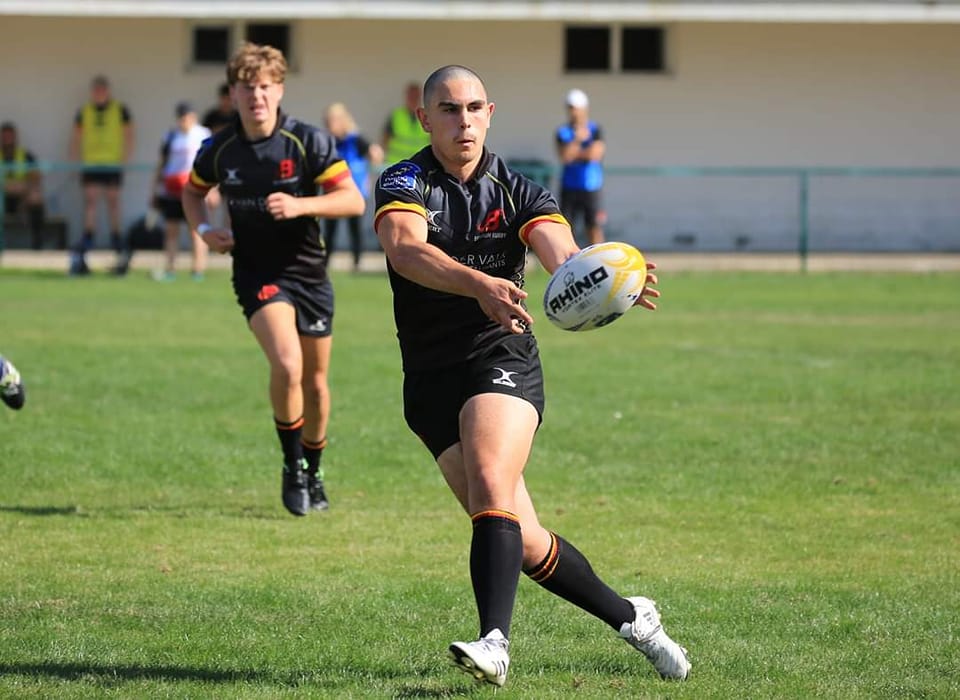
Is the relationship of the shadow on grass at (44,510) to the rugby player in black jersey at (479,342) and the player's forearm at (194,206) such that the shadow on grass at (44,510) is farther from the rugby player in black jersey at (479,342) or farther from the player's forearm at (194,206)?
the rugby player in black jersey at (479,342)

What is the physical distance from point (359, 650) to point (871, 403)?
7.03 metres

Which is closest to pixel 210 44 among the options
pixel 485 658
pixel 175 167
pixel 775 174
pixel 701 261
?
pixel 175 167

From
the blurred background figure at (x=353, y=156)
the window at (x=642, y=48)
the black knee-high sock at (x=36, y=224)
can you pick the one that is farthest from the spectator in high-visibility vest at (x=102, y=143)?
the window at (x=642, y=48)

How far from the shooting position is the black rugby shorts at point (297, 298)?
27.6 ft

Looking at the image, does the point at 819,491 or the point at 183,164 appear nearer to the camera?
the point at 819,491

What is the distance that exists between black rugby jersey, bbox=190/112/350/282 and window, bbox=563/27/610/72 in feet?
61.8

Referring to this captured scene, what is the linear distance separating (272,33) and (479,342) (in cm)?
2157

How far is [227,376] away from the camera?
13.2m

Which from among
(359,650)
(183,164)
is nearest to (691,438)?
(359,650)

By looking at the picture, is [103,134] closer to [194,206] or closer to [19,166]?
[19,166]

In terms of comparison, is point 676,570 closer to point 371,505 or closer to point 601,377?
point 371,505

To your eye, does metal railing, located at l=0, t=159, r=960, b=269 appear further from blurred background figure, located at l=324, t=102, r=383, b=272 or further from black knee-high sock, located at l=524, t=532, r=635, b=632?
black knee-high sock, located at l=524, t=532, r=635, b=632

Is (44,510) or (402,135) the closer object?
(44,510)

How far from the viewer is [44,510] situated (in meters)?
8.42
